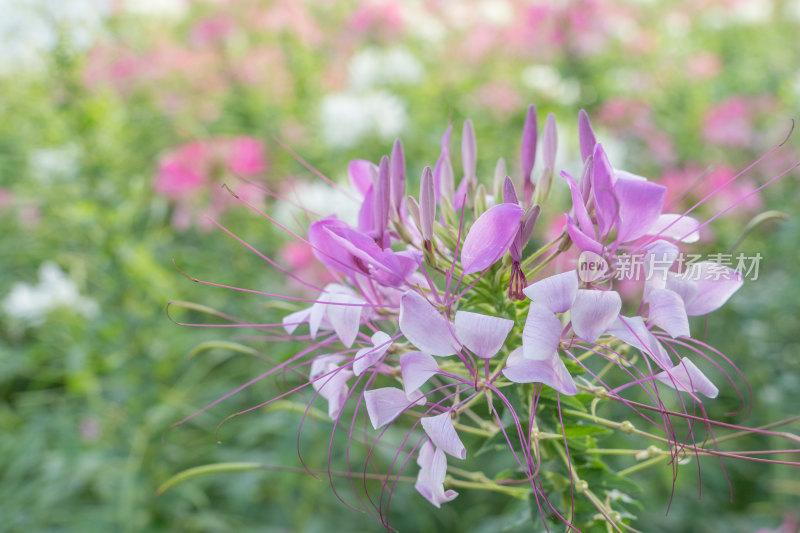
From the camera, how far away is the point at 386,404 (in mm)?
636

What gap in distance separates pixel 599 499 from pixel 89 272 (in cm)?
182

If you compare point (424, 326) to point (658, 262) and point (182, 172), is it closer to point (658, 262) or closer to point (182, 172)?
point (658, 262)

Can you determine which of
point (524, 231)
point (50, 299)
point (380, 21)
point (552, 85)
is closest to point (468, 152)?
point (524, 231)

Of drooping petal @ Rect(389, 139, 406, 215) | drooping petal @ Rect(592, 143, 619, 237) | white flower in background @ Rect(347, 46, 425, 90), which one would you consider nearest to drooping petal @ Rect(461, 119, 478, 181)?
drooping petal @ Rect(389, 139, 406, 215)

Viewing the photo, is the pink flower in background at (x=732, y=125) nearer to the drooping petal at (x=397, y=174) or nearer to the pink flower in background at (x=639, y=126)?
the pink flower in background at (x=639, y=126)

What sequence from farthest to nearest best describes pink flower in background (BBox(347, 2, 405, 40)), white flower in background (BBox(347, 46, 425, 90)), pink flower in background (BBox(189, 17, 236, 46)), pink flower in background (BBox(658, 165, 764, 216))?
pink flower in background (BBox(189, 17, 236, 46)), pink flower in background (BBox(347, 2, 405, 40)), white flower in background (BBox(347, 46, 425, 90)), pink flower in background (BBox(658, 165, 764, 216))

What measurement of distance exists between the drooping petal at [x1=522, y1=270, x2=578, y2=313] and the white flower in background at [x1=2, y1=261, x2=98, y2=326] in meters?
1.72

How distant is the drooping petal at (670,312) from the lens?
61 centimetres

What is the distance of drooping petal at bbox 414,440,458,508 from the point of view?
601 mm

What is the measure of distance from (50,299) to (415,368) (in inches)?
66.9

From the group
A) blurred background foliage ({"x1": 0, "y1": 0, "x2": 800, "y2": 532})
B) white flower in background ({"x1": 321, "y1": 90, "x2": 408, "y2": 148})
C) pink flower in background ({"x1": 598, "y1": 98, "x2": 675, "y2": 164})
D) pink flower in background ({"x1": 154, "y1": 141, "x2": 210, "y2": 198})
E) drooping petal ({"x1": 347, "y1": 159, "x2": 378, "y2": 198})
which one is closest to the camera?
drooping petal ({"x1": 347, "y1": 159, "x2": 378, "y2": 198})

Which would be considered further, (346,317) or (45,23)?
(45,23)

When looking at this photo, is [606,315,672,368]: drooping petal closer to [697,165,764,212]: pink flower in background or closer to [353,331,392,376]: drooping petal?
[353,331,392,376]: drooping petal

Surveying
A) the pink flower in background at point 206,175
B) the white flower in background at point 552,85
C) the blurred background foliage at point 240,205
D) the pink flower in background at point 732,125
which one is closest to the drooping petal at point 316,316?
the blurred background foliage at point 240,205
